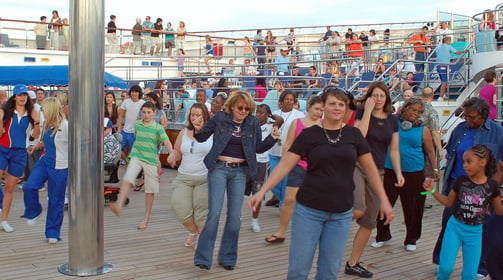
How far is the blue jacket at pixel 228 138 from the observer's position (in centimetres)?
562

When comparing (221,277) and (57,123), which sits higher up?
(57,123)

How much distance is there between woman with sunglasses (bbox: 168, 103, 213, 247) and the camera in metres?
6.25

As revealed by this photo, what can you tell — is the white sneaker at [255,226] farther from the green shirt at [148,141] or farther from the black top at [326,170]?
the black top at [326,170]

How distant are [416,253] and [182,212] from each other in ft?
8.72

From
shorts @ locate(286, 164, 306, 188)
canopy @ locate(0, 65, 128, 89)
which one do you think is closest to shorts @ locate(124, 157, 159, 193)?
shorts @ locate(286, 164, 306, 188)

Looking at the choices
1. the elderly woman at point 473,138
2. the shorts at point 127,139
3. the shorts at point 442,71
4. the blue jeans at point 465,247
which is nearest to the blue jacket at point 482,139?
the elderly woman at point 473,138

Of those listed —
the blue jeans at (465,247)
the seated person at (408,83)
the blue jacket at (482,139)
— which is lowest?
the blue jeans at (465,247)

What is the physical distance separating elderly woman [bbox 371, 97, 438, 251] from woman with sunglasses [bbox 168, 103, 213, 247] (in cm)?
207

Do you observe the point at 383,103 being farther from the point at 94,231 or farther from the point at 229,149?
the point at 94,231

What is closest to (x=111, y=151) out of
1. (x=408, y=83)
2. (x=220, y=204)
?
(x=220, y=204)

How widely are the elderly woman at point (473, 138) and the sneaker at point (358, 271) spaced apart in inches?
30.0

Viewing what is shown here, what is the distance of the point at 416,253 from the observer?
6.64 metres

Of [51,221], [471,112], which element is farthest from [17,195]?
[471,112]

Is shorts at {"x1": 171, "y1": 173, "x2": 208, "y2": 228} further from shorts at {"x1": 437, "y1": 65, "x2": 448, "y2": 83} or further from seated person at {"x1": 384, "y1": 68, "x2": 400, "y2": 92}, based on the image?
shorts at {"x1": 437, "y1": 65, "x2": 448, "y2": 83}
